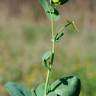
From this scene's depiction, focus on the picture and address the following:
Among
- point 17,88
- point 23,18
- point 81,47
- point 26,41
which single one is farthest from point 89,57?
point 17,88

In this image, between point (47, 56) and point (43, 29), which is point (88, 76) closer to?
point (43, 29)

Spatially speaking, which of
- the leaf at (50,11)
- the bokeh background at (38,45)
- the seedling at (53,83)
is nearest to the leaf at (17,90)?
the seedling at (53,83)

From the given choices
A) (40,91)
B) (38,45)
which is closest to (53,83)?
(40,91)

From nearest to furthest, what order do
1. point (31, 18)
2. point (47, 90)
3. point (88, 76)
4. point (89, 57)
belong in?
point (47, 90)
point (88, 76)
point (89, 57)
point (31, 18)

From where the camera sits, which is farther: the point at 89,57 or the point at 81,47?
the point at 81,47

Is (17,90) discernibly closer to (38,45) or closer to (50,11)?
(50,11)

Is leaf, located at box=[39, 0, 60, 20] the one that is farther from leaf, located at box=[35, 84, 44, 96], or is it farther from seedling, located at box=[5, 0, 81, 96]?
leaf, located at box=[35, 84, 44, 96]
